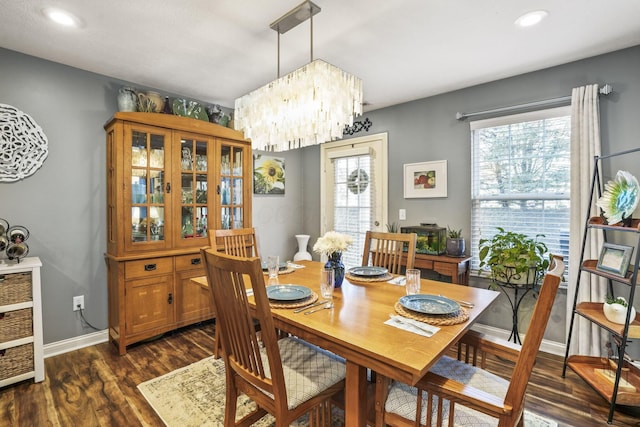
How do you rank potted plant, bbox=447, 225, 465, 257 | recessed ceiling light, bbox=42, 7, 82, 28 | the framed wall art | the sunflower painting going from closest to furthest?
recessed ceiling light, bbox=42, 7, 82, 28
potted plant, bbox=447, 225, 465, 257
the framed wall art
the sunflower painting

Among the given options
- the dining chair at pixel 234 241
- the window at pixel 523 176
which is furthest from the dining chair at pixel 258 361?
the window at pixel 523 176

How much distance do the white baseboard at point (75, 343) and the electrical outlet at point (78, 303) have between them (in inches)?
10.2

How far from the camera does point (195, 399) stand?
2.02 meters

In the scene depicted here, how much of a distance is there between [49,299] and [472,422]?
3200 mm

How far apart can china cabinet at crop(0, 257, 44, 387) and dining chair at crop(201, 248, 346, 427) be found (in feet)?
5.57

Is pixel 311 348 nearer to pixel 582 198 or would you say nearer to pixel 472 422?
pixel 472 422

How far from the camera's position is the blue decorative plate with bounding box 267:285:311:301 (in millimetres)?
1586

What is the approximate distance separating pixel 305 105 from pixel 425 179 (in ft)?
6.60

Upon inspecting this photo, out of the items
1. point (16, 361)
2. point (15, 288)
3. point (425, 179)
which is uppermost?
point (425, 179)

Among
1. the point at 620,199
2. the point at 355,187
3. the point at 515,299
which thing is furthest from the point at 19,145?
the point at 620,199

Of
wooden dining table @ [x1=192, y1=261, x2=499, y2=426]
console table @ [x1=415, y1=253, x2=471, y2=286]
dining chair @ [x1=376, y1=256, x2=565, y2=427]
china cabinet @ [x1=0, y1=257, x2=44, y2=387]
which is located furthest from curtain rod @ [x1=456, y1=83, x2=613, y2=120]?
china cabinet @ [x1=0, y1=257, x2=44, y2=387]

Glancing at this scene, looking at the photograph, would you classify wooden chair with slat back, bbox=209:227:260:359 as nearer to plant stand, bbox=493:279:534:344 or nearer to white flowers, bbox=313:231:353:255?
white flowers, bbox=313:231:353:255

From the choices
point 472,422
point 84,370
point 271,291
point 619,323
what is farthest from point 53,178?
point 619,323

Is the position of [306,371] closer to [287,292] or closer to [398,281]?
[287,292]
